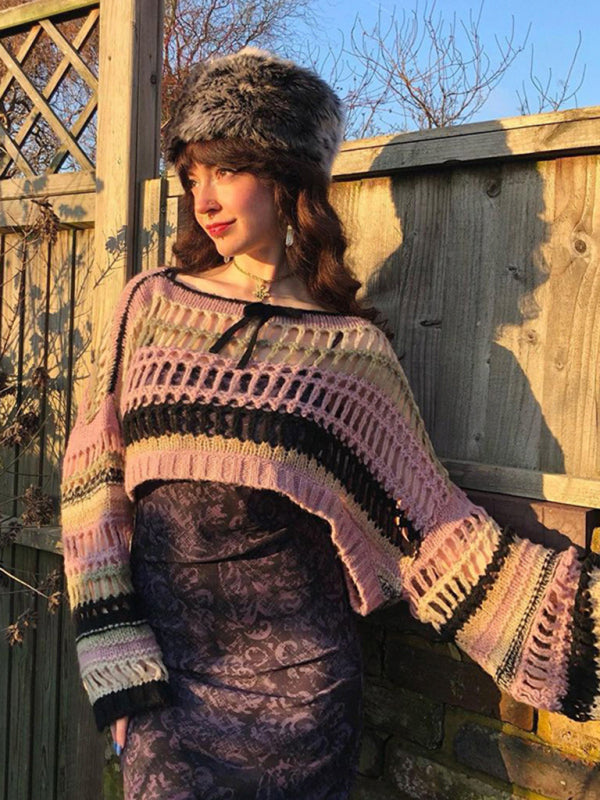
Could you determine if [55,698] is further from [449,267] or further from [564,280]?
[564,280]

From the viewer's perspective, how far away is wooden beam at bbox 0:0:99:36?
277 cm

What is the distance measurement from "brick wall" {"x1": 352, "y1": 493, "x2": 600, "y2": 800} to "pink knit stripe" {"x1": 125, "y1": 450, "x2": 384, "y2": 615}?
13.5 inches

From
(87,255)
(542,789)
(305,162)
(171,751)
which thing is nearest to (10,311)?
(87,255)

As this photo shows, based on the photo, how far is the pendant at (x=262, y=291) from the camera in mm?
1979

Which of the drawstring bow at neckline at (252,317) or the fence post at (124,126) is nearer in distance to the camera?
the drawstring bow at neckline at (252,317)

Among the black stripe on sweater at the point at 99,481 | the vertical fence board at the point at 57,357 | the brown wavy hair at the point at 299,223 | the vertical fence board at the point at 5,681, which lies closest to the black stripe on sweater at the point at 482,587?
the brown wavy hair at the point at 299,223

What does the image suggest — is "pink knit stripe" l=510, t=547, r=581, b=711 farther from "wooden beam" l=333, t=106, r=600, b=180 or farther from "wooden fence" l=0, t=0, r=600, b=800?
"wooden beam" l=333, t=106, r=600, b=180

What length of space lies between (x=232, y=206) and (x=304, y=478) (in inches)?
24.6

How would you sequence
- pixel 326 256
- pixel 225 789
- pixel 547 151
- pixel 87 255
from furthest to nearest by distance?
pixel 87 255
pixel 326 256
pixel 547 151
pixel 225 789

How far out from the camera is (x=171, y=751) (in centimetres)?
171

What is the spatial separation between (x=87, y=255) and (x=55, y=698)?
156 centimetres

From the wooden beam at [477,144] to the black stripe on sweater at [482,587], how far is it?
34.1 inches

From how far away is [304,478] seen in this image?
1.80 m

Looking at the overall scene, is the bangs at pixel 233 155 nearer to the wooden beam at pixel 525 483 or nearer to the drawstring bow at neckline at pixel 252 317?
the drawstring bow at neckline at pixel 252 317
